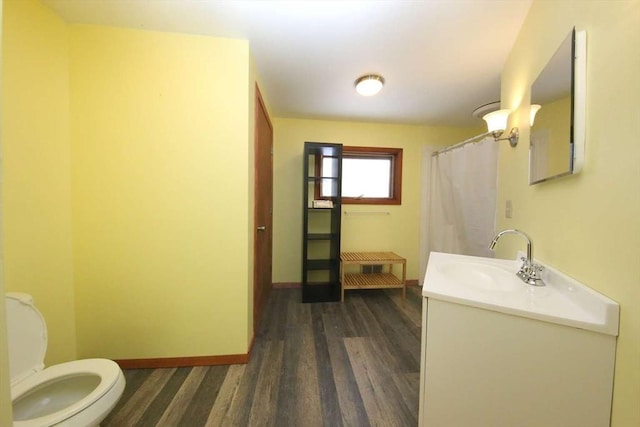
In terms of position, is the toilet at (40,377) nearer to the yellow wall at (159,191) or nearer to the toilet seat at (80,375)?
the toilet seat at (80,375)

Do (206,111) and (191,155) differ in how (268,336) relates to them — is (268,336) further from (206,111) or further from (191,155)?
(206,111)

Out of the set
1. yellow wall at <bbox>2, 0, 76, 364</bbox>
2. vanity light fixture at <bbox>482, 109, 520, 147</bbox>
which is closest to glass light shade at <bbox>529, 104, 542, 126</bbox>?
vanity light fixture at <bbox>482, 109, 520, 147</bbox>

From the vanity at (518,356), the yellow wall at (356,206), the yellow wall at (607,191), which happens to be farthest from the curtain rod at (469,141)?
the vanity at (518,356)

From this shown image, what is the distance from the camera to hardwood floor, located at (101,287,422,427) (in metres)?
1.23

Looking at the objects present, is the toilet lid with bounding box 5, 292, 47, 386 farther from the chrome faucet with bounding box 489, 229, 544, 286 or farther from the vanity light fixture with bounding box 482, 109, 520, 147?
the vanity light fixture with bounding box 482, 109, 520, 147

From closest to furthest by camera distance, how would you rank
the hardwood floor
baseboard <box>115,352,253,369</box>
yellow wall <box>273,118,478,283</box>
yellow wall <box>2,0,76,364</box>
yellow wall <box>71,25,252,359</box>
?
1. yellow wall <box>2,0,76,364</box>
2. the hardwood floor
3. yellow wall <box>71,25,252,359</box>
4. baseboard <box>115,352,253,369</box>
5. yellow wall <box>273,118,478,283</box>

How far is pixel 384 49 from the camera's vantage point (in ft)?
5.36

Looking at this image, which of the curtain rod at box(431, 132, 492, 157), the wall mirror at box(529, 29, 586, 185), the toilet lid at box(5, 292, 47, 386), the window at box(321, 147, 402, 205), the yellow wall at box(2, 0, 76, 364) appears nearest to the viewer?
the wall mirror at box(529, 29, 586, 185)

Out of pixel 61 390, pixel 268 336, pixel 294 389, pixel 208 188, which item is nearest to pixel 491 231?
pixel 294 389

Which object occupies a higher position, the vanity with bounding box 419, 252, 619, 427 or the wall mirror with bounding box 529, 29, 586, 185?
the wall mirror with bounding box 529, 29, 586, 185

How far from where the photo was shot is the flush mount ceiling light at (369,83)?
6.26 ft

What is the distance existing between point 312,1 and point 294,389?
2233 mm

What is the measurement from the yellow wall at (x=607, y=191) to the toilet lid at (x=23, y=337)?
89.6 inches

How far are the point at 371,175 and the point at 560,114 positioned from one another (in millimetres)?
2090
